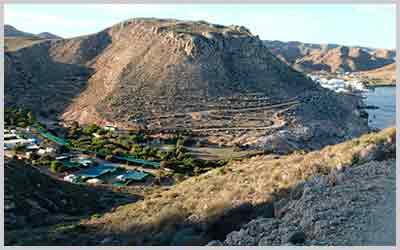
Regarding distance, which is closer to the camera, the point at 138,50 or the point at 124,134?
the point at 124,134

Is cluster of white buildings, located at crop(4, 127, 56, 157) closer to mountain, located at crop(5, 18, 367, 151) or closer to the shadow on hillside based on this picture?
mountain, located at crop(5, 18, 367, 151)

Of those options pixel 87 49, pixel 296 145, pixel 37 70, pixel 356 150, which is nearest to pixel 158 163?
pixel 296 145

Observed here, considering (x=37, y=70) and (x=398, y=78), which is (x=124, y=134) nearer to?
(x=37, y=70)

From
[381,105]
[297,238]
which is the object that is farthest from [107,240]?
[381,105]

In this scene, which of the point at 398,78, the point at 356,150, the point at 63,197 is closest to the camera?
the point at 398,78

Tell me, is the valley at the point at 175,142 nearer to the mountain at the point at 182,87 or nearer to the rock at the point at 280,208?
the rock at the point at 280,208

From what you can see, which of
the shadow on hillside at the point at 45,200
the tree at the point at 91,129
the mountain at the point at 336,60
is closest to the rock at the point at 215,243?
the shadow on hillside at the point at 45,200

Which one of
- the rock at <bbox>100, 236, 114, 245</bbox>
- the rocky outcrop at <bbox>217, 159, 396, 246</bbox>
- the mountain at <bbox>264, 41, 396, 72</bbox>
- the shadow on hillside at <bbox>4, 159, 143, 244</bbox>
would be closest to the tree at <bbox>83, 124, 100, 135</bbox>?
the shadow on hillside at <bbox>4, 159, 143, 244</bbox>
